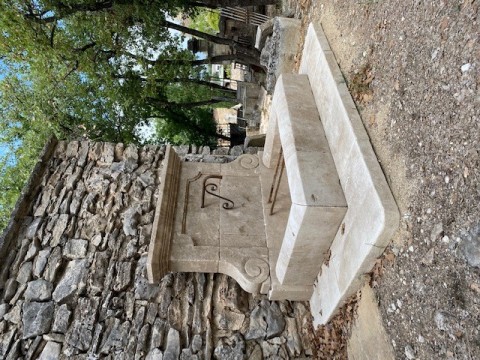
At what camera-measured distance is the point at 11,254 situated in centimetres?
Answer: 456

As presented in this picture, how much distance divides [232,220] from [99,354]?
1.95 metres

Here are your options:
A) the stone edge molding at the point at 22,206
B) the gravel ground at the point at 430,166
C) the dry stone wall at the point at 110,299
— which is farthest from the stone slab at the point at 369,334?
the stone edge molding at the point at 22,206

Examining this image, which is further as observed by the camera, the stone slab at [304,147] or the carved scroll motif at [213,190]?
the carved scroll motif at [213,190]

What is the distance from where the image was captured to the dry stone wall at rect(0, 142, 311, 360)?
12.7 ft

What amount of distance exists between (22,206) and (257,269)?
3249mm

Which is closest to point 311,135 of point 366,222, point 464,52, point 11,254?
point 366,222

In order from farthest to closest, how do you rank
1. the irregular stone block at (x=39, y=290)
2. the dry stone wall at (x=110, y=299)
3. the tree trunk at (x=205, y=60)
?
the tree trunk at (x=205, y=60) < the irregular stone block at (x=39, y=290) < the dry stone wall at (x=110, y=299)

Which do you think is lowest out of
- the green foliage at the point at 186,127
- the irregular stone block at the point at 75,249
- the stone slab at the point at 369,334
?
the green foliage at the point at 186,127

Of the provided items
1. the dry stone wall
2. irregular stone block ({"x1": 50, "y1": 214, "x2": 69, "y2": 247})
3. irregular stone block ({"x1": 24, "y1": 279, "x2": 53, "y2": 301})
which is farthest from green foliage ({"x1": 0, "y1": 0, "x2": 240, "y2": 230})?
irregular stone block ({"x1": 24, "y1": 279, "x2": 53, "y2": 301})

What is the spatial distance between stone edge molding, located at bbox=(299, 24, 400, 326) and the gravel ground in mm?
86

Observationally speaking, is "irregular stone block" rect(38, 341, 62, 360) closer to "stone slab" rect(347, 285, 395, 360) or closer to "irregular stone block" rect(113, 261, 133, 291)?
"irregular stone block" rect(113, 261, 133, 291)

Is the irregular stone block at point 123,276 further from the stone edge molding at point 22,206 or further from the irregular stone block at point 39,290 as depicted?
the stone edge molding at point 22,206

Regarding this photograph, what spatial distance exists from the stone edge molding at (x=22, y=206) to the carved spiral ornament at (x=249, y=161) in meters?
2.88

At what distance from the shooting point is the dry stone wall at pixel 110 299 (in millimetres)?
3863
